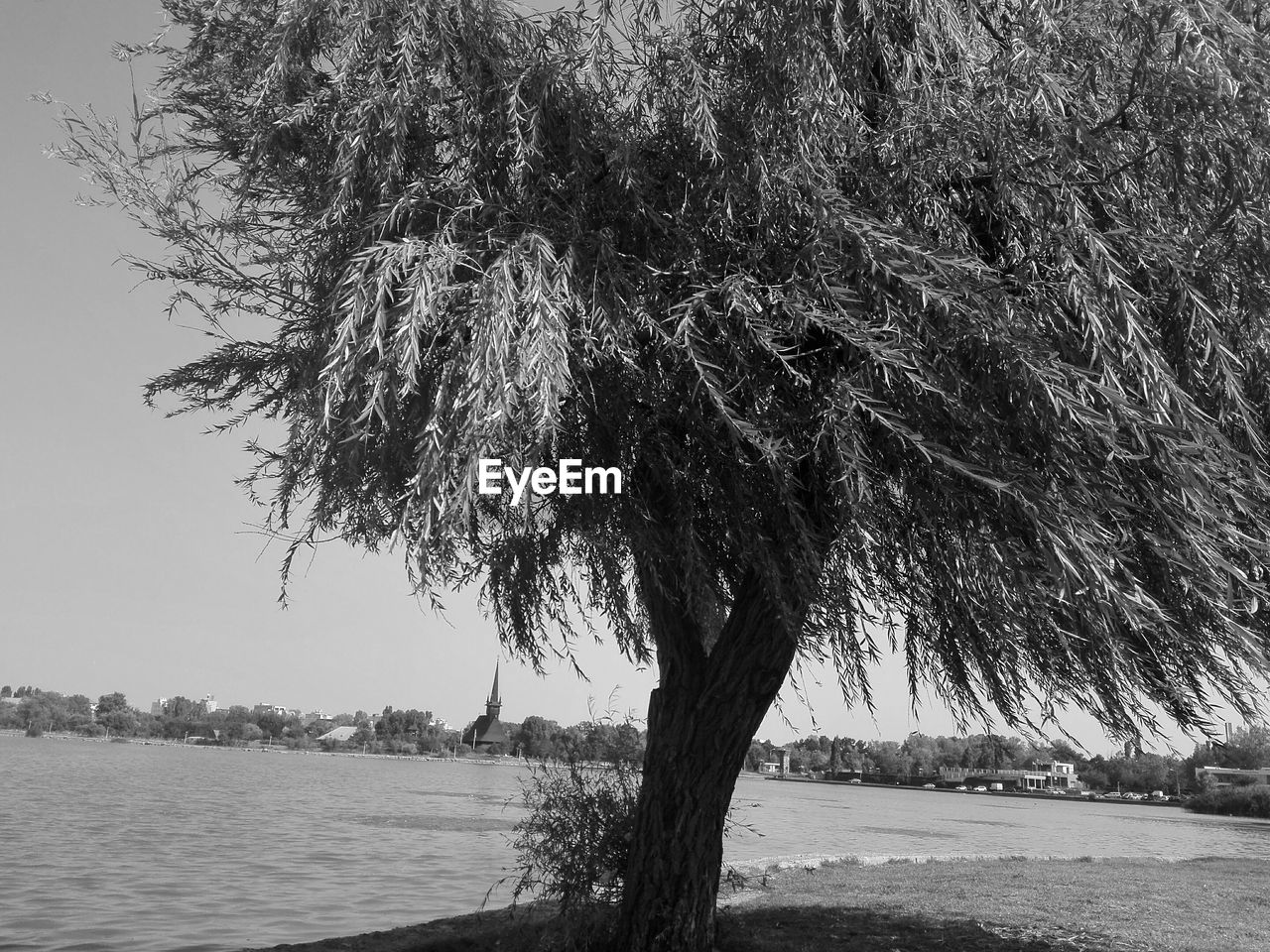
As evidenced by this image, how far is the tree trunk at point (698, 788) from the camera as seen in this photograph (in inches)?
229

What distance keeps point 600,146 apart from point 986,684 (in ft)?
11.7

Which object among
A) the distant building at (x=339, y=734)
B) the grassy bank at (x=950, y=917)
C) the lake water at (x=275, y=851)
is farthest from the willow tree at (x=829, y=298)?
the distant building at (x=339, y=734)

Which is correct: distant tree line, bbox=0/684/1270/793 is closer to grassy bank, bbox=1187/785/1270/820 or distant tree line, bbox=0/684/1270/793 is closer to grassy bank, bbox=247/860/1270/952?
grassy bank, bbox=1187/785/1270/820

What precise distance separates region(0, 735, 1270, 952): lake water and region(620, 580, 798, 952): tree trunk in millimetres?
1783

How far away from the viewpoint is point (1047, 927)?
310 inches

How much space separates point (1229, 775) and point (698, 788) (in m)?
102

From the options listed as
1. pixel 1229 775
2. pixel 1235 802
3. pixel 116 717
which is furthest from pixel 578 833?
pixel 116 717

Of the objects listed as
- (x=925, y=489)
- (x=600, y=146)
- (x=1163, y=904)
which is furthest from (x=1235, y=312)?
(x=1163, y=904)

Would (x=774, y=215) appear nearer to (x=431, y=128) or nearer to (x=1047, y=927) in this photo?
(x=431, y=128)

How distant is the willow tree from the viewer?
373 cm

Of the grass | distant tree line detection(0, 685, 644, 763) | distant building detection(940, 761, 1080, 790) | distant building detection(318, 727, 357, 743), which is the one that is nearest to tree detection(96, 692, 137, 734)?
distant tree line detection(0, 685, 644, 763)

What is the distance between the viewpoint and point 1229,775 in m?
88.4

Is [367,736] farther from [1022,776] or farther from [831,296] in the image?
[831,296]

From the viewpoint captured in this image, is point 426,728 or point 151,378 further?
point 426,728
